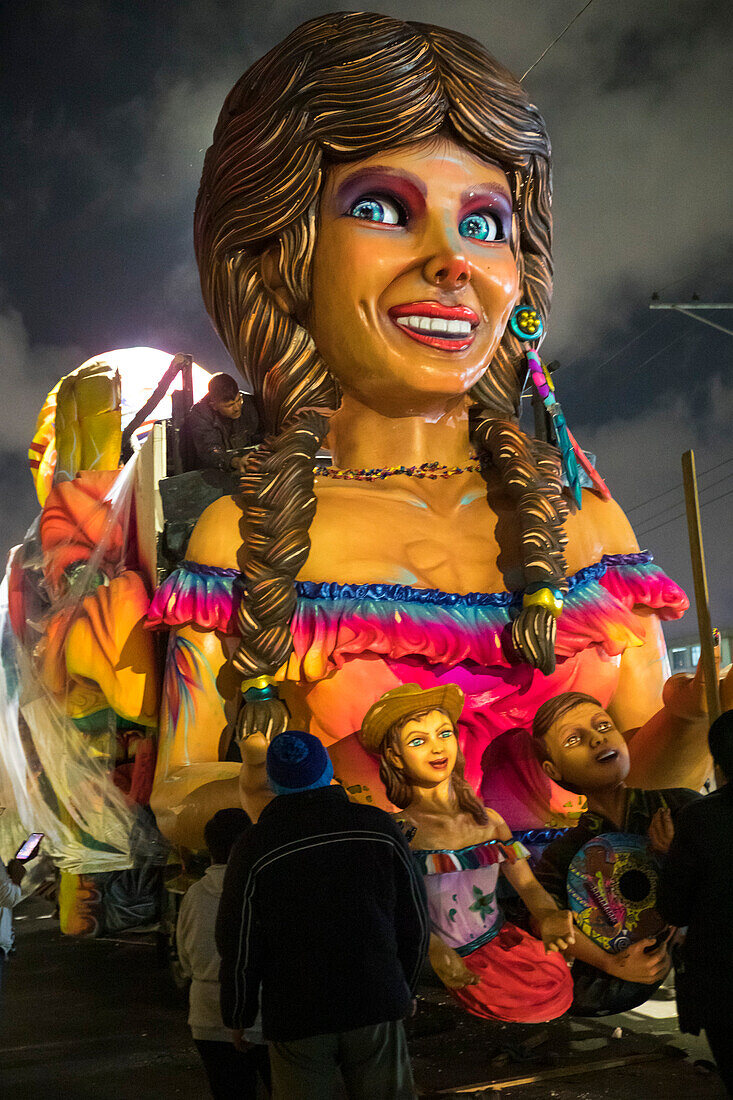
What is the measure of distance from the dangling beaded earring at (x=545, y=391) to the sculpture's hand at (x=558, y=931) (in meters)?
1.04

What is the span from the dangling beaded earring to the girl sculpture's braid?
0.05m

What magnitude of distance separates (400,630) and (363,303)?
74cm

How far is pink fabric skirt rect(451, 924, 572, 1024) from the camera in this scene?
1.96 meters

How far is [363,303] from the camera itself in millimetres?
2367

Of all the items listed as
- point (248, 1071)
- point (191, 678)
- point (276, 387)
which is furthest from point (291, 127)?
point (248, 1071)

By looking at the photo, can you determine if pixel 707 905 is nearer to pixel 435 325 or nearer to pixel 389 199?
pixel 435 325

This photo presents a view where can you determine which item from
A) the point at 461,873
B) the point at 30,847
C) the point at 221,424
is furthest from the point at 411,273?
the point at 30,847

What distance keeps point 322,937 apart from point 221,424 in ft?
5.53

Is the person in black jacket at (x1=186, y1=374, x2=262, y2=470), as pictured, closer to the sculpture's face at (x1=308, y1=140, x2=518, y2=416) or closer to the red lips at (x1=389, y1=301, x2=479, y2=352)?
the sculpture's face at (x1=308, y1=140, x2=518, y2=416)

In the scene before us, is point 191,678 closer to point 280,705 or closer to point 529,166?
point 280,705

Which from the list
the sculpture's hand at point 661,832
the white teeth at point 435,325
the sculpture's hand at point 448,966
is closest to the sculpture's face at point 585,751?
the sculpture's hand at point 661,832

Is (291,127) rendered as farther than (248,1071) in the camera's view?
Yes

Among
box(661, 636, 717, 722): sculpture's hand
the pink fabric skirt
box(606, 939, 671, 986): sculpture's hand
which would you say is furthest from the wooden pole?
→ the pink fabric skirt

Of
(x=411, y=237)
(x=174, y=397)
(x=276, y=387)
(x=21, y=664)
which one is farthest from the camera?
(x=174, y=397)
